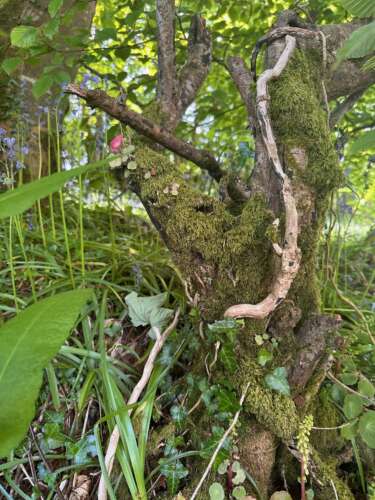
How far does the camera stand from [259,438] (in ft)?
3.28

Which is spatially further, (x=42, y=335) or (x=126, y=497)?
(x=126, y=497)

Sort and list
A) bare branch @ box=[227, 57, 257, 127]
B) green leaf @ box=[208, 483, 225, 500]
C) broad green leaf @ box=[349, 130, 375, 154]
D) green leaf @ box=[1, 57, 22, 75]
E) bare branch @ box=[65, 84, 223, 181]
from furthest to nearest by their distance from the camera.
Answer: green leaf @ box=[1, 57, 22, 75], bare branch @ box=[227, 57, 257, 127], bare branch @ box=[65, 84, 223, 181], green leaf @ box=[208, 483, 225, 500], broad green leaf @ box=[349, 130, 375, 154]

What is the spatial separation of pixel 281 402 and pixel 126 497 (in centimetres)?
45

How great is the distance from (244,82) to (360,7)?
76 centimetres

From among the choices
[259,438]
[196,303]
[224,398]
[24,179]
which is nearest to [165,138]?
[196,303]

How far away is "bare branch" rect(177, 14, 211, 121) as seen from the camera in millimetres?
1446

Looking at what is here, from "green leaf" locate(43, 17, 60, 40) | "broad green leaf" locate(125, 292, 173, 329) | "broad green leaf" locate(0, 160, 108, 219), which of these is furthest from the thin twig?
"green leaf" locate(43, 17, 60, 40)

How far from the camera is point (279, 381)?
39.1 inches

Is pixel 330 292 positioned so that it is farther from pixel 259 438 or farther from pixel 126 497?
pixel 126 497

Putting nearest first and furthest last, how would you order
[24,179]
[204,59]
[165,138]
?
[165,138] → [204,59] → [24,179]

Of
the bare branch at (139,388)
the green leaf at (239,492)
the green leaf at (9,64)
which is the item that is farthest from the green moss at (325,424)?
the green leaf at (9,64)

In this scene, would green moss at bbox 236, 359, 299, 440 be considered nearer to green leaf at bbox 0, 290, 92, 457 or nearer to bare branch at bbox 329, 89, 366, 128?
green leaf at bbox 0, 290, 92, 457

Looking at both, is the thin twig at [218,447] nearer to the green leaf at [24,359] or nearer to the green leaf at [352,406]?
the green leaf at [352,406]

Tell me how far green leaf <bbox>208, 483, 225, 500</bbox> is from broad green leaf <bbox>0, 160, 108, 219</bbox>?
29.3 inches
